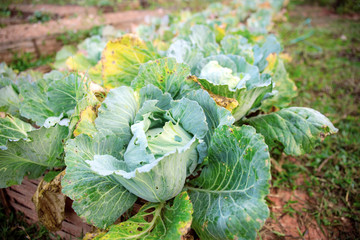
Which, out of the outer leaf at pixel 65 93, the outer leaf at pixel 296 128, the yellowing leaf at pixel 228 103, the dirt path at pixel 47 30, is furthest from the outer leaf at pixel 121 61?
the dirt path at pixel 47 30

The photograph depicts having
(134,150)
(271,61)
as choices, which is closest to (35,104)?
(134,150)

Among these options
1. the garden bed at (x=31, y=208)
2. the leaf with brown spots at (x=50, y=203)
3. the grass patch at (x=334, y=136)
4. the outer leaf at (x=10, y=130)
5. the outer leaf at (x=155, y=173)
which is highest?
the outer leaf at (x=10, y=130)

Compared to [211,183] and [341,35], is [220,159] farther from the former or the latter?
[341,35]

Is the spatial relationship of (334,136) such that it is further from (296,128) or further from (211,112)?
(211,112)

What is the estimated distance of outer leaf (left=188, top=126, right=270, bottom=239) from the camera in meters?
1.00

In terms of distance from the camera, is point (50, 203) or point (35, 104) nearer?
point (50, 203)

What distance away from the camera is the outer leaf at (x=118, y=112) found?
1262mm

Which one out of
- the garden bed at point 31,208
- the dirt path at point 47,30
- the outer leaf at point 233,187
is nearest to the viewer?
the outer leaf at point 233,187

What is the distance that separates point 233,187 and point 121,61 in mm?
1210

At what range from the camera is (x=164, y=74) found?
56.7 inches

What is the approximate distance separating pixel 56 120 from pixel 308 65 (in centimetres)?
483

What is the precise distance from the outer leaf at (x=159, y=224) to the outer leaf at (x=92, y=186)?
0.11 m

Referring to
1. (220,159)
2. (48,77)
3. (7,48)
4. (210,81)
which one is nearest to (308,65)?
(210,81)

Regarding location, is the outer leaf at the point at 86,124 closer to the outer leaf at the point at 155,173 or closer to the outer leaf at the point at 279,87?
the outer leaf at the point at 155,173
